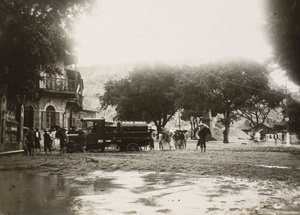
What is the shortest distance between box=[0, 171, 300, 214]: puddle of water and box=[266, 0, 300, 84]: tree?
12.0 ft

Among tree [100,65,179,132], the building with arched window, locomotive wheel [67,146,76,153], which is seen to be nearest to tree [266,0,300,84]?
locomotive wheel [67,146,76,153]

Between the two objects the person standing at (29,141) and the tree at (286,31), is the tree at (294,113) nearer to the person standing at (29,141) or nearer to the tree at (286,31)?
the tree at (286,31)

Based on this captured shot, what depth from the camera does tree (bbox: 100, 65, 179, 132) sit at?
4884cm

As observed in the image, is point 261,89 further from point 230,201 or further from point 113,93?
point 230,201

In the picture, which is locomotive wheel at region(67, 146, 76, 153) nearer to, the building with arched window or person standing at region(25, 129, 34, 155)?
person standing at region(25, 129, 34, 155)

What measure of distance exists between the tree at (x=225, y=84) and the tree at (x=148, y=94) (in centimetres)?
797

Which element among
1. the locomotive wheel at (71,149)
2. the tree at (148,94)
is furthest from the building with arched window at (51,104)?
the tree at (148,94)

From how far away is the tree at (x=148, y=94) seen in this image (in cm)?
4884

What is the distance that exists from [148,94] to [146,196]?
4352 centimetres

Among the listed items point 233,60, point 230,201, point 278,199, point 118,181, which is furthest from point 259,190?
point 233,60

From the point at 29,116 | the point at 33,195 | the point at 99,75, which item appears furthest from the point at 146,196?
the point at 99,75

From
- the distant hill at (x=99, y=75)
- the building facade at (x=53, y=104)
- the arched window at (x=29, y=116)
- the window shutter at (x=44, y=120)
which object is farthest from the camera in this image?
the distant hill at (x=99, y=75)

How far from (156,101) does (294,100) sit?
61.2ft

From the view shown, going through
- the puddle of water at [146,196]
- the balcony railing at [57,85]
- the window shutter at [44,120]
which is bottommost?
the puddle of water at [146,196]
